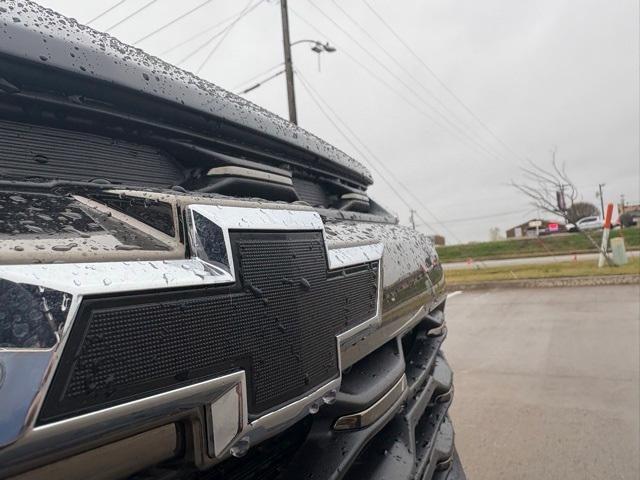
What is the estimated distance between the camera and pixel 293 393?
0.84 meters

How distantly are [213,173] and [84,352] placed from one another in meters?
0.64

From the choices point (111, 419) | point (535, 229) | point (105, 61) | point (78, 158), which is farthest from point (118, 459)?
point (535, 229)

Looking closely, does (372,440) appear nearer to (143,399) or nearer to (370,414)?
(370,414)

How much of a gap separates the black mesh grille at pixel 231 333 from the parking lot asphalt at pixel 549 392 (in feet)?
6.77

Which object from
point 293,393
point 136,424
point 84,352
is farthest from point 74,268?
point 293,393

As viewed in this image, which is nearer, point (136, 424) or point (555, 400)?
point (136, 424)

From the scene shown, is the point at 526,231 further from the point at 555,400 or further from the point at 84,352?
the point at 84,352

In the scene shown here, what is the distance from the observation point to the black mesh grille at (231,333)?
570mm

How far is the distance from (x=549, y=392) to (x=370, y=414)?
314 centimetres

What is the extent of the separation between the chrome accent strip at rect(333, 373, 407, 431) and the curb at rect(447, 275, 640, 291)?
384 inches

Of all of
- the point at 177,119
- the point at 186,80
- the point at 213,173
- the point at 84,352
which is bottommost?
the point at 84,352

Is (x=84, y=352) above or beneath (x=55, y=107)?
beneath

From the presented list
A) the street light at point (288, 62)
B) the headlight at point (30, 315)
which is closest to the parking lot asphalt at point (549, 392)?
the headlight at point (30, 315)

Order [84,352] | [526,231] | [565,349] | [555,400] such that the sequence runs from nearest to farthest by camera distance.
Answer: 1. [84,352]
2. [555,400]
3. [565,349]
4. [526,231]
